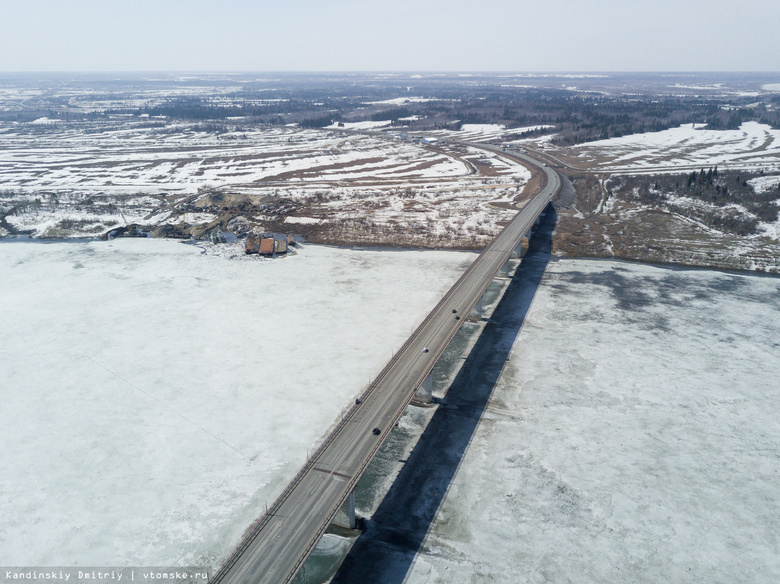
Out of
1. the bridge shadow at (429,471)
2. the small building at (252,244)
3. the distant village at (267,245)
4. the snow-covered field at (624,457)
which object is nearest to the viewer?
the bridge shadow at (429,471)

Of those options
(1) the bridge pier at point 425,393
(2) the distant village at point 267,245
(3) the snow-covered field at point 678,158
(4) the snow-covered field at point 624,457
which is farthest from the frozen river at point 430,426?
(3) the snow-covered field at point 678,158

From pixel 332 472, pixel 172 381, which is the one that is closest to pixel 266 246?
pixel 172 381

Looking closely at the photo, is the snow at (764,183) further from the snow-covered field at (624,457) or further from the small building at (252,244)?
the small building at (252,244)

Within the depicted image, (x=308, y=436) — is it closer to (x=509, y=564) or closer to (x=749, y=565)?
(x=509, y=564)

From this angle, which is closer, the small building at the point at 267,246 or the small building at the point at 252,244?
the small building at the point at 267,246

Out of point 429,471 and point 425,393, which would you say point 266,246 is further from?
point 429,471

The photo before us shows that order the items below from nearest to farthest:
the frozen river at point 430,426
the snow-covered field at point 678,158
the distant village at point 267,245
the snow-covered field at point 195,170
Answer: the frozen river at point 430,426, the distant village at point 267,245, the snow-covered field at point 195,170, the snow-covered field at point 678,158

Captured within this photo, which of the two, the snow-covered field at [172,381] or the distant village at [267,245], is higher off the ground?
the distant village at [267,245]
